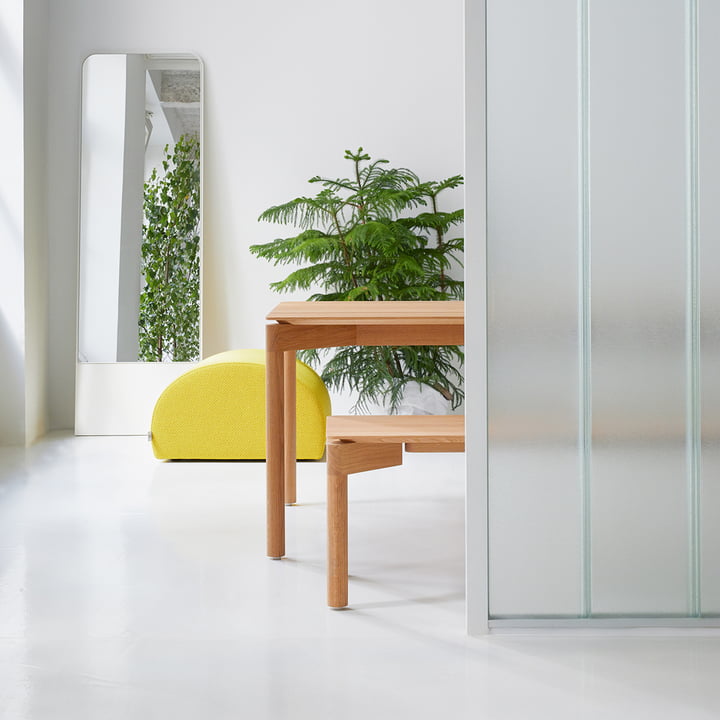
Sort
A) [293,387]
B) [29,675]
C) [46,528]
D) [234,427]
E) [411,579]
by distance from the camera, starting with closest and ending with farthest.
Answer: [29,675]
[411,579]
[46,528]
[293,387]
[234,427]

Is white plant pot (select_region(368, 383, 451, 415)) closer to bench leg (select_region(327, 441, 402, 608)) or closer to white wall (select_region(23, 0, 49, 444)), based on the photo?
white wall (select_region(23, 0, 49, 444))

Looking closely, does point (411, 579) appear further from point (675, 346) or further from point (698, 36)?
point (698, 36)

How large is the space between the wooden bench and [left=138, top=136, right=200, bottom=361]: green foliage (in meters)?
2.81

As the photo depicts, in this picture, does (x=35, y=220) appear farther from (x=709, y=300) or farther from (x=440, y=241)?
(x=709, y=300)

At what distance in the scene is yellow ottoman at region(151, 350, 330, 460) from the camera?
12.8ft

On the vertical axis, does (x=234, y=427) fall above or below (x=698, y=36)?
below

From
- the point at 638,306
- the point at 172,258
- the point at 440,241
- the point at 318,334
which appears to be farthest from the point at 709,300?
the point at 172,258

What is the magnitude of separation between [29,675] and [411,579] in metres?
1.01

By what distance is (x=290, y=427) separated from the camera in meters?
3.15

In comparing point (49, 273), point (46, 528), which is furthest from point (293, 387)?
point (49, 273)

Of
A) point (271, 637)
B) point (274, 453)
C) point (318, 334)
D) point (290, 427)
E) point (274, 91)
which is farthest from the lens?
point (274, 91)

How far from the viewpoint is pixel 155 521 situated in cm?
303

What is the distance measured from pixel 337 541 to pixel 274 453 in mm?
452

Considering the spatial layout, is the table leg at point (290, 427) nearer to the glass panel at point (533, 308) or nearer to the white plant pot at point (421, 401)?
the glass panel at point (533, 308)
